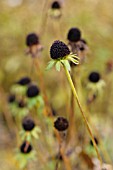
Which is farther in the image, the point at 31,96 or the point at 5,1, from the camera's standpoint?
the point at 5,1

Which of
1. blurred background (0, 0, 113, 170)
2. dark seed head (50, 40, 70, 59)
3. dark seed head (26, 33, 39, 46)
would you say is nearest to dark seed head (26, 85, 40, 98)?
dark seed head (26, 33, 39, 46)

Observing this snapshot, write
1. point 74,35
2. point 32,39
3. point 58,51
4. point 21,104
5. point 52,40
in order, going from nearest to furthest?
point 58,51
point 74,35
point 32,39
point 21,104
point 52,40

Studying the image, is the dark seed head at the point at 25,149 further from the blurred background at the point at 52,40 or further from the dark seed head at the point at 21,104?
the blurred background at the point at 52,40

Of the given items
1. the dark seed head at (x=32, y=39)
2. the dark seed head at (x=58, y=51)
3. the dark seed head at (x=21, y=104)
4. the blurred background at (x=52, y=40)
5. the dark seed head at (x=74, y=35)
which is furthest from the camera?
the blurred background at (x=52, y=40)

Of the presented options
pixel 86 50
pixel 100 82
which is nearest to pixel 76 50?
pixel 86 50

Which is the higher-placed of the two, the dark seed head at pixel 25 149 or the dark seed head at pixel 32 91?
the dark seed head at pixel 32 91

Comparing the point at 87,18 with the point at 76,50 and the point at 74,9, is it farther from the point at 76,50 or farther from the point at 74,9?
the point at 76,50

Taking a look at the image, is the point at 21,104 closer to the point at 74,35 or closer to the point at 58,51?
the point at 74,35

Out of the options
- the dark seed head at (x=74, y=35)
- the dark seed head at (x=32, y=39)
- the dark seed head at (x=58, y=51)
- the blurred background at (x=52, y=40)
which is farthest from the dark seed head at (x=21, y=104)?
the dark seed head at (x=58, y=51)

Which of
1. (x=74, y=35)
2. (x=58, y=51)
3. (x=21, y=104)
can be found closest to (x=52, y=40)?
(x=21, y=104)
